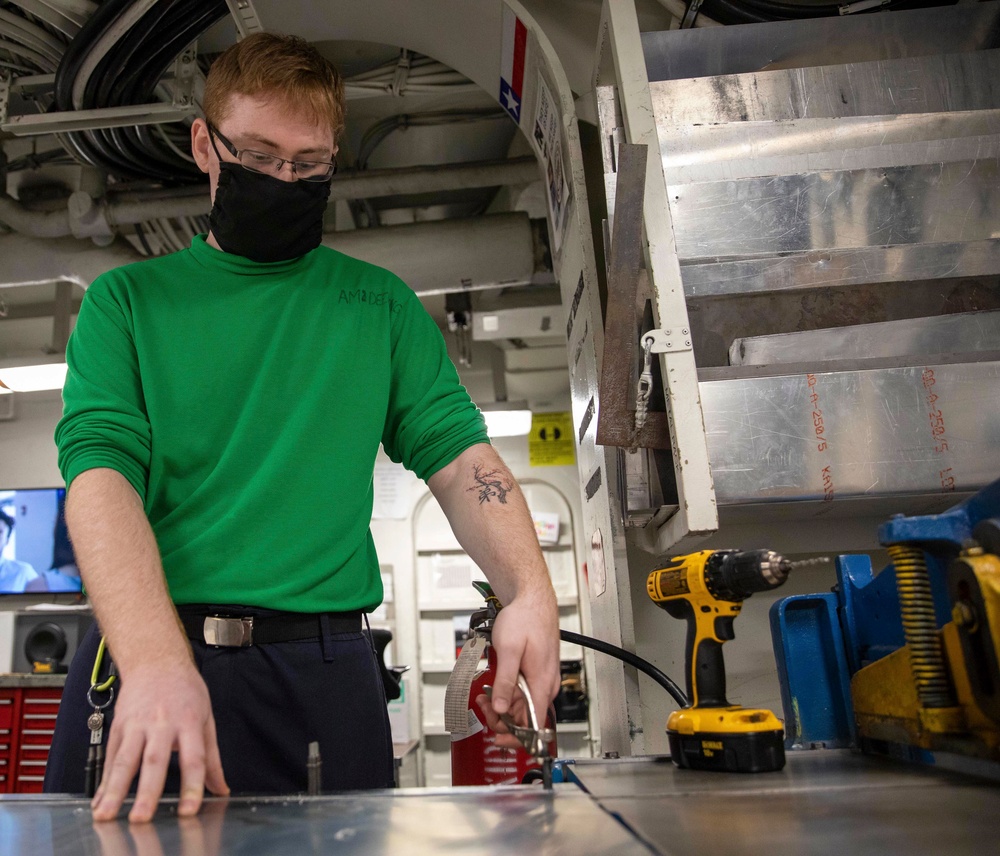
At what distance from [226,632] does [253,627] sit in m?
0.04

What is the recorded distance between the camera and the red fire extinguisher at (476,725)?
6.16ft

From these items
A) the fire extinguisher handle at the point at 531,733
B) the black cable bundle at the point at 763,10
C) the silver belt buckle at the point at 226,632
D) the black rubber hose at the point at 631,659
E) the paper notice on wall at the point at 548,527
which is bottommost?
the fire extinguisher handle at the point at 531,733

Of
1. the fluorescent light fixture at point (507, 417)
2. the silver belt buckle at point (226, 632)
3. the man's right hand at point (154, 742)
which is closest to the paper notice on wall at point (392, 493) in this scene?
the fluorescent light fixture at point (507, 417)

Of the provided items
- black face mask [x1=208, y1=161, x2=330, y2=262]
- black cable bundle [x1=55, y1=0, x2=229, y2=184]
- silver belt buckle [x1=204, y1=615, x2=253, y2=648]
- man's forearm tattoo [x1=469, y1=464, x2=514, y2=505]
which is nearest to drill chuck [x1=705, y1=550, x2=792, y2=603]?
man's forearm tattoo [x1=469, y1=464, x2=514, y2=505]

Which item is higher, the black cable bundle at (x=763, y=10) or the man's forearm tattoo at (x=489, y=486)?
the black cable bundle at (x=763, y=10)

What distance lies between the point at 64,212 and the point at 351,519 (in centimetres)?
285

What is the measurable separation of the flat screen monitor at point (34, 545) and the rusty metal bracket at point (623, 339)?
14.7 ft

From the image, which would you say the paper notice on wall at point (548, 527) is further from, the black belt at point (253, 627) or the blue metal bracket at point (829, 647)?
the black belt at point (253, 627)

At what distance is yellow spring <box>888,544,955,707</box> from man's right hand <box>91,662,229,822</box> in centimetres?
71

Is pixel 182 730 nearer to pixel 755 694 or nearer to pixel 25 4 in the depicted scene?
pixel 755 694

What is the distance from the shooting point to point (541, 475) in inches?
213

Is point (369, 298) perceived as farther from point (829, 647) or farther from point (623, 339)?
point (829, 647)

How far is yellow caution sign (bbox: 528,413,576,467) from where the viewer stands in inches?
213

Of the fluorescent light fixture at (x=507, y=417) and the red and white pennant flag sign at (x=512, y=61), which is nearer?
the red and white pennant flag sign at (x=512, y=61)
